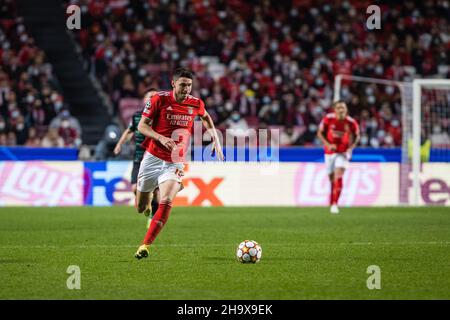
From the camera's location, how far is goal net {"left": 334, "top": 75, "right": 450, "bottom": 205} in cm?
2199

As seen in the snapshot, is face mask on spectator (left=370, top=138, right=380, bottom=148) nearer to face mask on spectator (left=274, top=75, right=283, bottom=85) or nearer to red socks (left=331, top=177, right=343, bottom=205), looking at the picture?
face mask on spectator (left=274, top=75, right=283, bottom=85)

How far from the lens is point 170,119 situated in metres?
11.1

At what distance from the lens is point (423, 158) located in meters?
23.0

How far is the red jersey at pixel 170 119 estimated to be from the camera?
433 inches

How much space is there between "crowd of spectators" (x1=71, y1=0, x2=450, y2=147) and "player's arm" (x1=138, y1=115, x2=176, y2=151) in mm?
14353

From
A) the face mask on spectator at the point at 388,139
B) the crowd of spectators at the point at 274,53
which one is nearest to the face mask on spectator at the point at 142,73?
the crowd of spectators at the point at 274,53

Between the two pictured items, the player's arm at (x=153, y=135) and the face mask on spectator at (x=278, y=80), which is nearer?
the player's arm at (x=153, y=135)

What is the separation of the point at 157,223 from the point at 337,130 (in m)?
9.72

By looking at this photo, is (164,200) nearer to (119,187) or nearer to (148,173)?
(148,173)

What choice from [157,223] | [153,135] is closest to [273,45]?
[153,135]

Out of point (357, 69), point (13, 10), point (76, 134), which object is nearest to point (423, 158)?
point (357, 69)

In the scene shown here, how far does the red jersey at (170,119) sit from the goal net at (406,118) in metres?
11.5

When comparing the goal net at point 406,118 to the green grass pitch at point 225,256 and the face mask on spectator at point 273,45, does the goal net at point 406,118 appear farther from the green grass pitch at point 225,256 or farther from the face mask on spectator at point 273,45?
the green grass pitch at point 225,256
